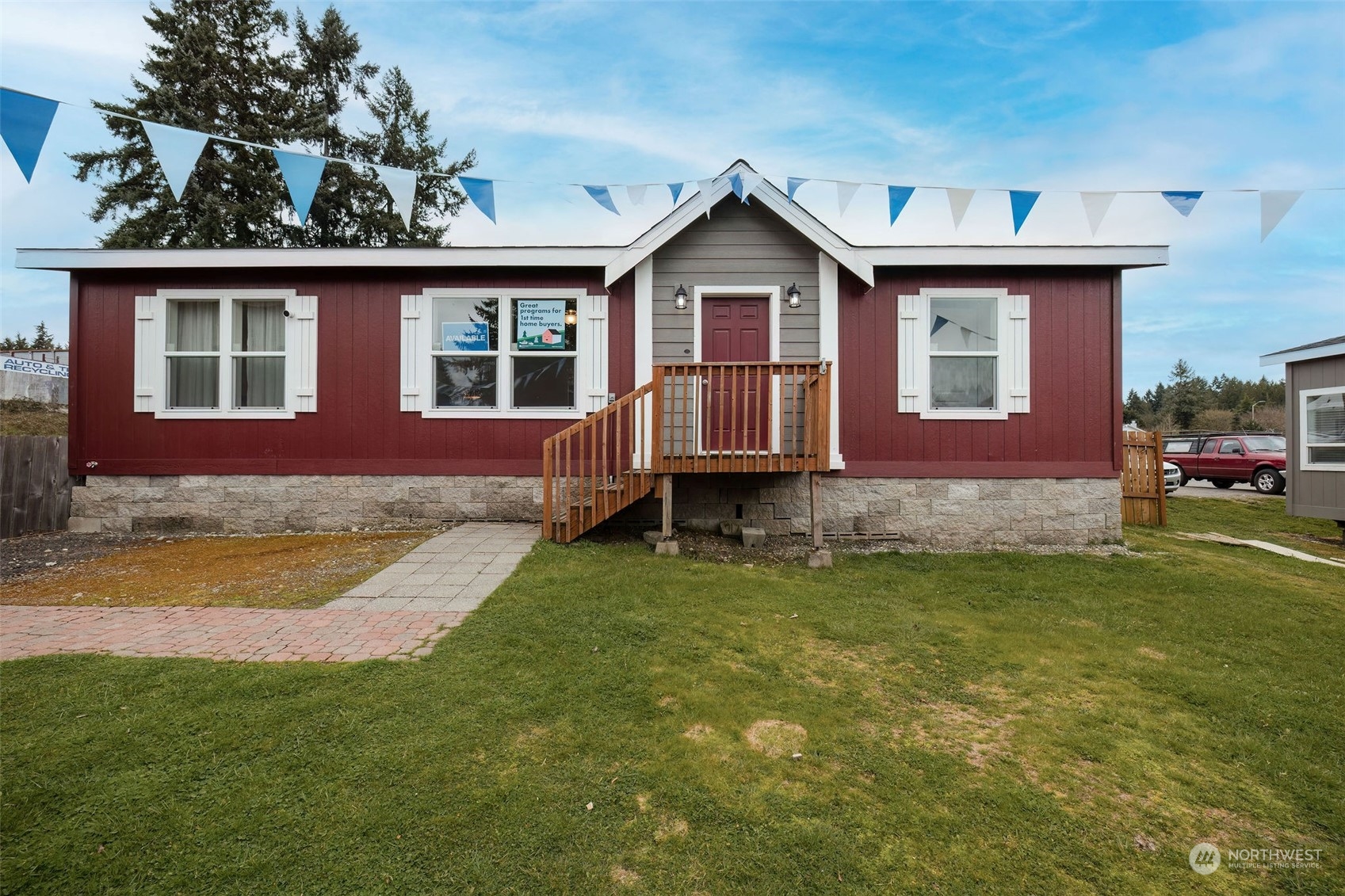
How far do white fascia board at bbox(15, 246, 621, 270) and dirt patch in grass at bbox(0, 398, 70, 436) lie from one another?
12.0 metres

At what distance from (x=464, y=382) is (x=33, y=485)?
5.04m

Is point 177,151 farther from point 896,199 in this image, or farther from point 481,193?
point 896,199

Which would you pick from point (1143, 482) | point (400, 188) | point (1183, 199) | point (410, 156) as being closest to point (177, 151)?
point (400, 188)

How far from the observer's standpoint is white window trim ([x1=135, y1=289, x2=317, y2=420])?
6.98 meters

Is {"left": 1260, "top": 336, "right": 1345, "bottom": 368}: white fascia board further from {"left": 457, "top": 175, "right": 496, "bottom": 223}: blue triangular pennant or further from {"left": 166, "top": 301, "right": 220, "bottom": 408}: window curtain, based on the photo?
{"left": 166, "top": 301, "right": 220, "bottom": 408}: window curtain

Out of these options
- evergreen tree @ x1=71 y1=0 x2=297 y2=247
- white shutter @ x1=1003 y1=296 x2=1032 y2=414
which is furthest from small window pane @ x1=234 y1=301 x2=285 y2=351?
evergreen tree @ x1=71 y1=0 x2=297 y2=247

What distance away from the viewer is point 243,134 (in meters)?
16.6

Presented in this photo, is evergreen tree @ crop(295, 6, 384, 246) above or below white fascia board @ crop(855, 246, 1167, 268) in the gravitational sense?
above

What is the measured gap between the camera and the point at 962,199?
6.09 meters

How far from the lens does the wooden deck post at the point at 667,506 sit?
580 centimetres

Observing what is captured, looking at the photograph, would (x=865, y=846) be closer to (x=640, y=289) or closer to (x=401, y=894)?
(x=401, y=894)

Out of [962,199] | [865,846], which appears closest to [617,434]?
[865,846]

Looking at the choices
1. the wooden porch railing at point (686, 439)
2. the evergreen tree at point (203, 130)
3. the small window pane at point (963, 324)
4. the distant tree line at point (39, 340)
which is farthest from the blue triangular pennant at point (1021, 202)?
the distant tree line at point (39, 340)

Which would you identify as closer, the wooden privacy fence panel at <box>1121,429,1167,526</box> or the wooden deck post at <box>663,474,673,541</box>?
the wooden deck post at <box>663,474,673,541</box>
